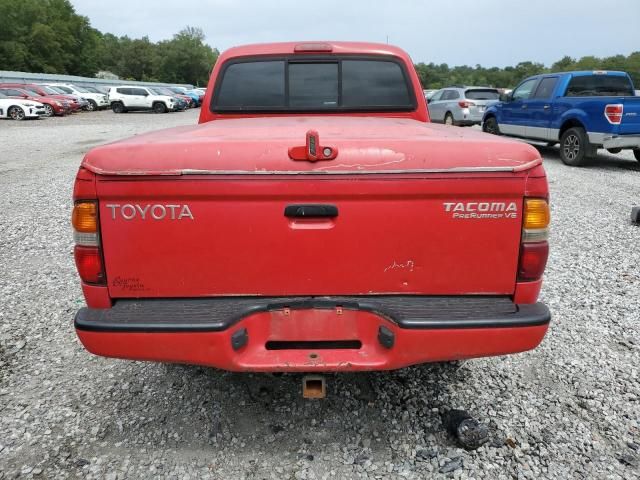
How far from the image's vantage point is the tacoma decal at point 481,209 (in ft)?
6.95

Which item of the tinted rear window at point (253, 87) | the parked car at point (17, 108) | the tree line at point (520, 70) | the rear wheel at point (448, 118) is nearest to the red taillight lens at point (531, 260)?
the tinted rear window at point (253, 87)

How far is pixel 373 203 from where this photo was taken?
6.96ft

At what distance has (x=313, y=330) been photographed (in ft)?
7.27

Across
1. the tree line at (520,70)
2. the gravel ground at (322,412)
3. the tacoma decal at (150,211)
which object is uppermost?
the tree line at (520,70)

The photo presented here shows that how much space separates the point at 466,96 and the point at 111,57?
94164mm

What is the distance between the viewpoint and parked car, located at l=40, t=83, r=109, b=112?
102 ft

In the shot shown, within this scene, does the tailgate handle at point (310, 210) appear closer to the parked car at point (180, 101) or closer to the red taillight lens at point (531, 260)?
the red taillight lens at point (531, 260)

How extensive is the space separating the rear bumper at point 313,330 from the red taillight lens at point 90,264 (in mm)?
156

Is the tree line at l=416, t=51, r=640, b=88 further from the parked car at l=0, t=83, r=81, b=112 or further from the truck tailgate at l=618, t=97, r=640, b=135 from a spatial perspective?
the truck tailgate at l=618, t=97, r=640, b=135

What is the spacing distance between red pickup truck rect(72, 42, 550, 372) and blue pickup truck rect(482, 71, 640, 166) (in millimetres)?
8988

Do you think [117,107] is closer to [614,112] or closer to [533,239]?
[614,112]

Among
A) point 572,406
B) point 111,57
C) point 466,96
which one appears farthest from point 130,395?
point 111,57

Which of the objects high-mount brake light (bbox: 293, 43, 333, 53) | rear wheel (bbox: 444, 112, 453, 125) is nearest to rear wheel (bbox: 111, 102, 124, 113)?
rear wheel (bbox: 444, 112, 453, 125)

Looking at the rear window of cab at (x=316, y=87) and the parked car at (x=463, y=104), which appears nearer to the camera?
the rear window of cab at (x=316, y=87)
